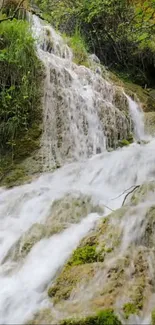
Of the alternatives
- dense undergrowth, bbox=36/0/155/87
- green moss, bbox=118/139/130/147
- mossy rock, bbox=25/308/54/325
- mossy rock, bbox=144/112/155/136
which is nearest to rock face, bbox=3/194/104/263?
mossy rock, bbox=25/308/54/325

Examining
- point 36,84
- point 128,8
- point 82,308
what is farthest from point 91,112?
point 128,8

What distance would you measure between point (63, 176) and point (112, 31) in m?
5.75

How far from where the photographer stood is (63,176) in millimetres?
5043

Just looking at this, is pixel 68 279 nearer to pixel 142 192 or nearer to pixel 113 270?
pixel 113 270

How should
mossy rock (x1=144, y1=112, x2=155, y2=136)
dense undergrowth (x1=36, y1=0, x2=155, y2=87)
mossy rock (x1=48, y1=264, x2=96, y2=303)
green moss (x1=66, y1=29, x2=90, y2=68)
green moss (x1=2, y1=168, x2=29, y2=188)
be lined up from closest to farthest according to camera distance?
mossy rock (x1=48, y1=264, x2=96, y2=303) → green moss (x1=2, y1=168, x2=29, y2=188) → mossy rock (x1=144, y1=112, x2=155, y2=136) → green moss (x1=66, y1=29, x2=90, y2=68) → dense undergrowth (x1=36, y1=0, x2=155, y2=87)

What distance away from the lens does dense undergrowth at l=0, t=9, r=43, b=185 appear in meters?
5.51

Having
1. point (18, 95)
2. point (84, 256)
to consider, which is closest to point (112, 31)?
point (18, 95)

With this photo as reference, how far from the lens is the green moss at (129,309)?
2.32 m

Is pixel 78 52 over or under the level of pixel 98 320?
over

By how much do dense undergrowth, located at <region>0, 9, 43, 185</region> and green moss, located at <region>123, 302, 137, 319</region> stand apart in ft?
10.5

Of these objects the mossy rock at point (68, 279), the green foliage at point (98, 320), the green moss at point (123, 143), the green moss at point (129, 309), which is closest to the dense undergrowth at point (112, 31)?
the green moss at point (123, 143)

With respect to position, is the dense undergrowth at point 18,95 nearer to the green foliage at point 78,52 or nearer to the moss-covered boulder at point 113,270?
the green foliage at point 78,52

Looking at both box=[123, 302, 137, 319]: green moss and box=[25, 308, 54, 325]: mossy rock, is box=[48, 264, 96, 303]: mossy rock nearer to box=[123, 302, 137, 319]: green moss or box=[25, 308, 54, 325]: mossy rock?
box=[25, 308, 54, 325]: mossy rock

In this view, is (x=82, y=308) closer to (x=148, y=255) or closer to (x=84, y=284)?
(x=84, y=284)
